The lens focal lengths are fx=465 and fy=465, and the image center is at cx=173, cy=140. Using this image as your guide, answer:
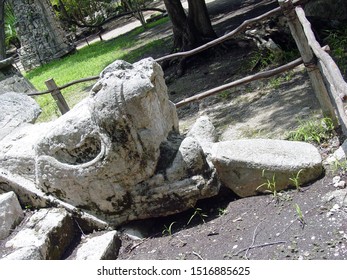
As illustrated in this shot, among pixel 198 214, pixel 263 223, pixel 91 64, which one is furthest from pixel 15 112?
pixel 91 64

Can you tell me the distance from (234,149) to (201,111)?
2713 mm

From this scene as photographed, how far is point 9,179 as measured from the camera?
3809 mm

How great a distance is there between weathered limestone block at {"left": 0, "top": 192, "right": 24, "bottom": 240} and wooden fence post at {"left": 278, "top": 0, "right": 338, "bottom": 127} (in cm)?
271

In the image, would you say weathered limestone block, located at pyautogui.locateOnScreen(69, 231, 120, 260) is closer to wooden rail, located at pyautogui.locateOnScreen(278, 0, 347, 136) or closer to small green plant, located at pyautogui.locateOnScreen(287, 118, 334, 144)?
small green plant, located at pyautogui.locateOnScreen(287, 118, 334, 144)

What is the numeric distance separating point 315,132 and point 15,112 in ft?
9.67

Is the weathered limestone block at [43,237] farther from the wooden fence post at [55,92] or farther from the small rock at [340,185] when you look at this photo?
the wooden fence post at [55,92]

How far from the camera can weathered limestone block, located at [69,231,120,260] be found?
322 centimetres

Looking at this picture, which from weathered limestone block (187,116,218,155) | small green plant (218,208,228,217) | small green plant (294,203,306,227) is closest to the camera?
small green plant (294,203,306,227)

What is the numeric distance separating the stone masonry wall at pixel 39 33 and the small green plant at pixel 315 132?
14141mm

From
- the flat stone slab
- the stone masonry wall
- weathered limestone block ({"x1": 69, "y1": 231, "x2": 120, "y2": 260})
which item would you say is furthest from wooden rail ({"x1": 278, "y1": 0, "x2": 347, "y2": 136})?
the stone masonry wall

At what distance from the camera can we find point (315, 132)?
13.4ft

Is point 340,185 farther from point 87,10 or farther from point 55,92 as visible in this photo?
point 87,10

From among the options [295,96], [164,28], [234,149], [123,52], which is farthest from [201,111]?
[164,28]
